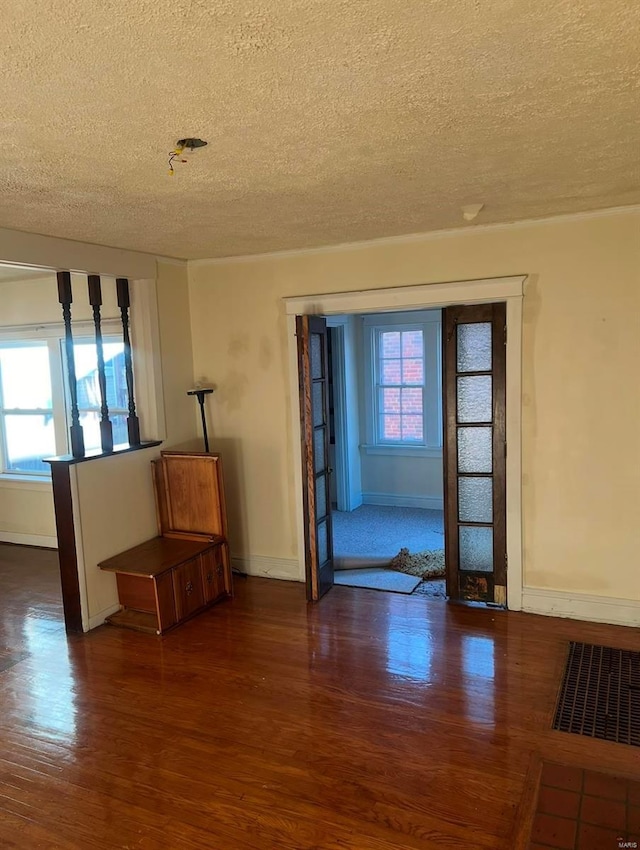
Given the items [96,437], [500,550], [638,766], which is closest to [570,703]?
[638,766]

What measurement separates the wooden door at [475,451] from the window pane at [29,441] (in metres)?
3.76

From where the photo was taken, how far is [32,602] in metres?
4.56

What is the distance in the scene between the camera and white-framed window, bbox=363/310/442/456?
6895 mm

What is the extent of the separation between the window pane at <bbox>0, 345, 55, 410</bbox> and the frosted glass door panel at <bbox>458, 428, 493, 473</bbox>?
383cm

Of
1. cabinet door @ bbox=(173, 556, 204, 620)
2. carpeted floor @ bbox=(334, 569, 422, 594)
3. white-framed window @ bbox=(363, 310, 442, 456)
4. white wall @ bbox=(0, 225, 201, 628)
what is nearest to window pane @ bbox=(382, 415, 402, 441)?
white-framed window @ bbox=(363, 310, 442, 456)

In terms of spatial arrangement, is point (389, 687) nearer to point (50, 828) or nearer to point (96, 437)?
point (50, 828)

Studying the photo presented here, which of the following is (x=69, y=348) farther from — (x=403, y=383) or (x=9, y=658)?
(x=403, y=383)

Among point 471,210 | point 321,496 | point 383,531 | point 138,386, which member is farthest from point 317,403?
point 383,531

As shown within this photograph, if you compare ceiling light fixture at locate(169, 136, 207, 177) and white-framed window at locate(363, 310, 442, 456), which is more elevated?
ceiling light fixture at locate(169, 136, 207, 177)

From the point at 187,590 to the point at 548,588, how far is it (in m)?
2.39

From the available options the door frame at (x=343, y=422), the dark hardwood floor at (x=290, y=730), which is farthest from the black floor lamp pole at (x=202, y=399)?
the door frame at (x=343, y=422)

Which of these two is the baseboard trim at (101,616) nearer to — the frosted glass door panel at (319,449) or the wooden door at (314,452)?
the wooden door at (314,452)

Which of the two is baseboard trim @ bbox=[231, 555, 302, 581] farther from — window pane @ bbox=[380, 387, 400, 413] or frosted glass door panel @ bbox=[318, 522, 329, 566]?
window pane @ bbox=[380, 387, 400, 413]

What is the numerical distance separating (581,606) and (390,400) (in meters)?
3.70
